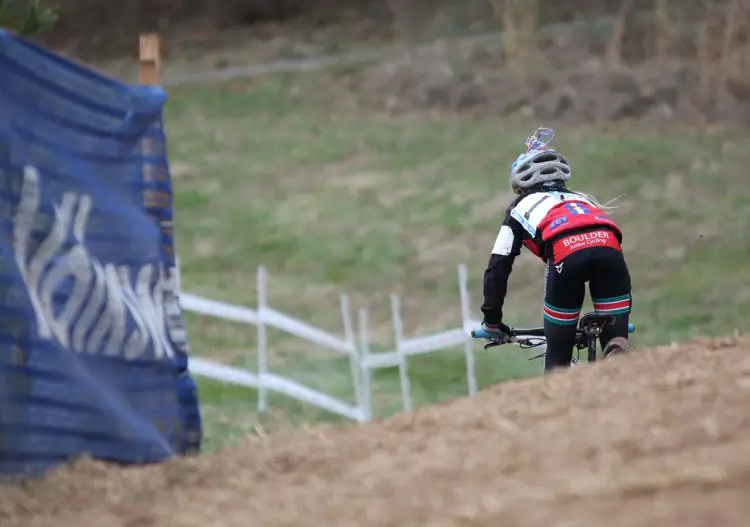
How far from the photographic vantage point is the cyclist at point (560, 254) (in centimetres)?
684

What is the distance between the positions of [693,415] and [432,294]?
39.7ft

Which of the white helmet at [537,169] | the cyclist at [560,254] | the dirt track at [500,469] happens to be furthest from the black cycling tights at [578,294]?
the dirt track at [500,469]

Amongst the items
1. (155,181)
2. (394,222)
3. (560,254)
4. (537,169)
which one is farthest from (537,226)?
(394,222)

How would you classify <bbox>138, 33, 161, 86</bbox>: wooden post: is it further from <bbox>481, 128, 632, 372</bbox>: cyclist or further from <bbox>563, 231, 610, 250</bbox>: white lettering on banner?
<bbox>563, 231, 610, 250</bbox>: white lettering on banner

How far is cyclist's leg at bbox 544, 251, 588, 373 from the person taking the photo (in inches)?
269

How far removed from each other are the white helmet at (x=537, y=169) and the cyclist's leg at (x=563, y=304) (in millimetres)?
496

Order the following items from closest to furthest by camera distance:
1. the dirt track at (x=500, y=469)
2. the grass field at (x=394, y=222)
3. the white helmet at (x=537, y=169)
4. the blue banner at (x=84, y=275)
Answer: the dirt track at (x=500, y=469) → the blue banner at (x=84, y=275) → the white helmet at (x=537, y=169) → the grass field at (x=394, y=222)

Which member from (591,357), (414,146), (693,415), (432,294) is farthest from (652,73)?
(693,415)

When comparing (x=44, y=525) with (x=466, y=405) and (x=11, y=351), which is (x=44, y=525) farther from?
(x=466, y=405)

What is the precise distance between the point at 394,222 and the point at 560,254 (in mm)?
13126

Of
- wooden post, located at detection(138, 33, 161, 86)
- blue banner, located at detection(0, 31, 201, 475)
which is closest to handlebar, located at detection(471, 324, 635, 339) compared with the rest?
blue banner, located at detection(0, 31, 201, 475)

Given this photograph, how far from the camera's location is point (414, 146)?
23.6 metres

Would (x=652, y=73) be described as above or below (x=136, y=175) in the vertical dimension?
above

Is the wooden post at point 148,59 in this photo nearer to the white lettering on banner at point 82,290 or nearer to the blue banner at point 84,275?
the blue banner at point 84,275
